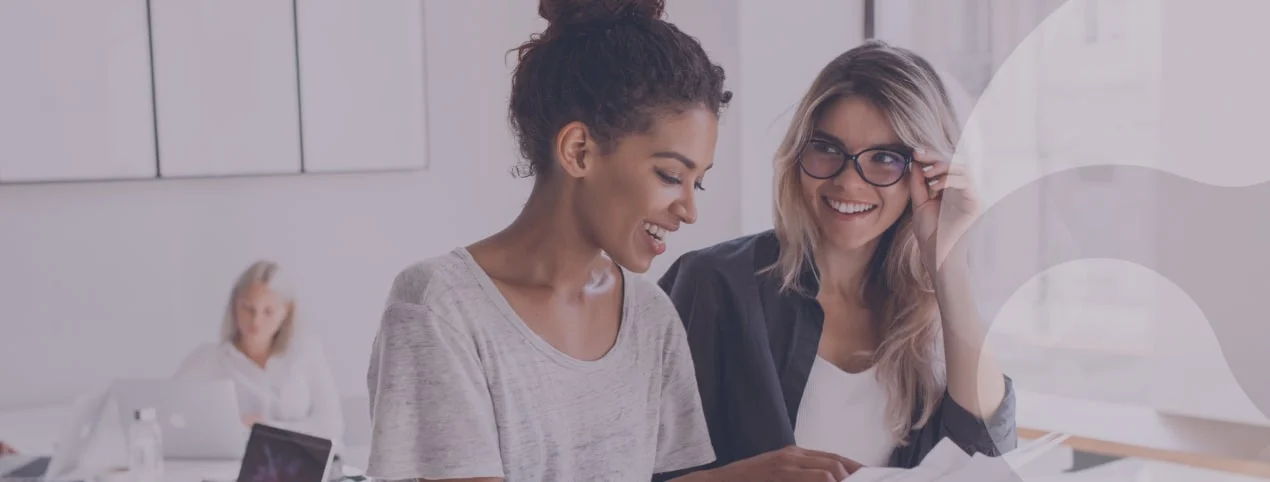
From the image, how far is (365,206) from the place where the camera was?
2.45 metres

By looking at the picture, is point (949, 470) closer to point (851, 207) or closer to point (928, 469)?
point (928, 469)

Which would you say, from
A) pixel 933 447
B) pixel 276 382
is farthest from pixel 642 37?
pixel 276 382

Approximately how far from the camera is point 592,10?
3.79 feet

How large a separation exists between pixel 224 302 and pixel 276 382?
204 mm

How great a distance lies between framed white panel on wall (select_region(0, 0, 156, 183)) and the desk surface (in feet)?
5.53

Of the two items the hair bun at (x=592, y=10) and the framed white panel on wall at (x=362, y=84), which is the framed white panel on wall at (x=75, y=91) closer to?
the framed white panel on wall at (x=362, y=84)

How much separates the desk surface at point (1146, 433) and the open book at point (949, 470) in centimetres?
26

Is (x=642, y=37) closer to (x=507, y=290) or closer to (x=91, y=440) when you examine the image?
(x=507, y=290)

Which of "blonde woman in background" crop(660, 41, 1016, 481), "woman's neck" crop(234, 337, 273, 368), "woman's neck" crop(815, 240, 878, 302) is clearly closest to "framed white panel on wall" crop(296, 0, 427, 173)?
"woman's neck" crop(234, 337, 273, 368)

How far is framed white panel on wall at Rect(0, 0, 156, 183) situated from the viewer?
2.05 m

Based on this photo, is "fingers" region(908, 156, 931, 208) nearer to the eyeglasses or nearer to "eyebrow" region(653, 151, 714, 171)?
the eyeglasses

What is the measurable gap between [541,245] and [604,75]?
0.18m

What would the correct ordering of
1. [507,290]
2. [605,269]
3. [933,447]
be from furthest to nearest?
[933,447] < [605,269] < [507,290]

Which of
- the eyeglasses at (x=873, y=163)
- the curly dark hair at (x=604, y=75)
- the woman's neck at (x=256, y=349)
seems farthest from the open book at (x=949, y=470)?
the woman's neck at (x=256, y=349)
